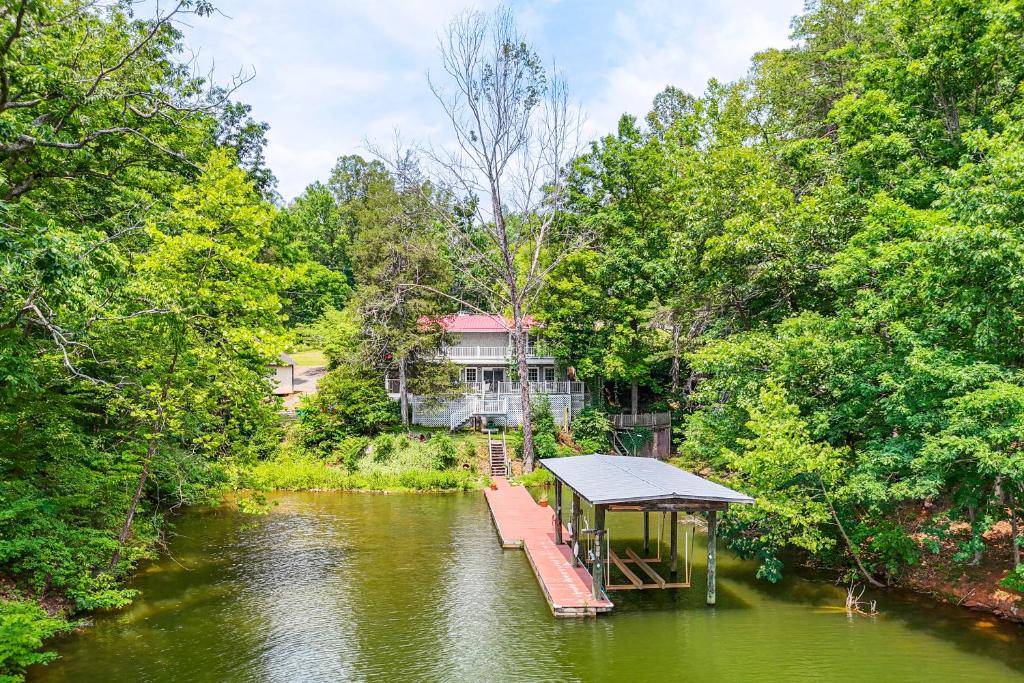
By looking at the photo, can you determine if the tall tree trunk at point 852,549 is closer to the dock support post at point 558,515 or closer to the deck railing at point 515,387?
the dock support post at point 558,515

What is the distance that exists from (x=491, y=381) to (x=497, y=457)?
6.43m

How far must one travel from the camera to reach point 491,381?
33188mm

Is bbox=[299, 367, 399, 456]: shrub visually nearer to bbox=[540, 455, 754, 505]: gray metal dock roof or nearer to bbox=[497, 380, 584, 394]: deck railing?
bbox=[497, 380, 584, 394]: deck railing

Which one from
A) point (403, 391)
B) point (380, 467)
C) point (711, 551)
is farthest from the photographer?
point (403, 391)

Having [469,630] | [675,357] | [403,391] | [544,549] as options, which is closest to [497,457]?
[403,391]

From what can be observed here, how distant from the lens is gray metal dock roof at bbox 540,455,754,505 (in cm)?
1238

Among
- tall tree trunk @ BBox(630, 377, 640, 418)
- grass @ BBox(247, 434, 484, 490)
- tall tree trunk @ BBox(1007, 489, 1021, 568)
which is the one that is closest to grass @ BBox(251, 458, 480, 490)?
grass @ BBox(247, 434, 484, 490)

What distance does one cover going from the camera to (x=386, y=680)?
10023 millimetres

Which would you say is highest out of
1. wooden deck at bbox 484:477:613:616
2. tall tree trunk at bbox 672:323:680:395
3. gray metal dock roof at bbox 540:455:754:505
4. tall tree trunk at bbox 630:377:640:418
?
tall tree trunk at bbox 672:323:680:395

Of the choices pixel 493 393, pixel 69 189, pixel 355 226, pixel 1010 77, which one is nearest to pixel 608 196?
pixel 493 393

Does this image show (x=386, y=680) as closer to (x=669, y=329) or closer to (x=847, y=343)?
(x=847, y=343)

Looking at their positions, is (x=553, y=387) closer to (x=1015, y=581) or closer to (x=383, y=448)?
(x=383, y=448)

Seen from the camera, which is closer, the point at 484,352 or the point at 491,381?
the point at 484,352

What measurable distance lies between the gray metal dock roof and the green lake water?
2449mm
